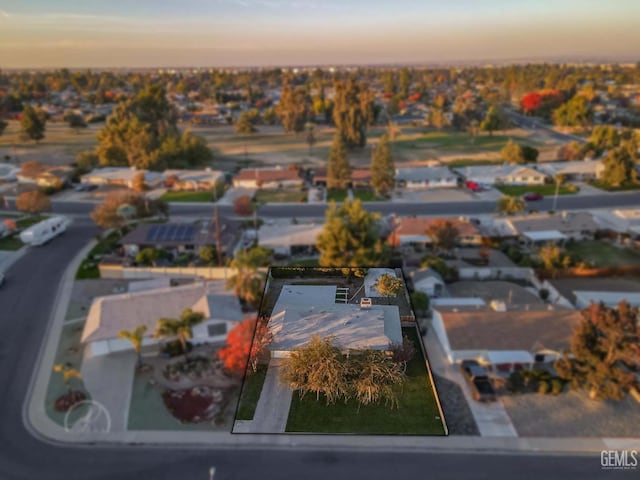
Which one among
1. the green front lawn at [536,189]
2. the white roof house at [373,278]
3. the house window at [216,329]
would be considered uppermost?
the white roof house at [373,278]

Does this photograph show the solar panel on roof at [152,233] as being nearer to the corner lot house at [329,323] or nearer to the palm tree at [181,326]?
the palm tree at [181,326]

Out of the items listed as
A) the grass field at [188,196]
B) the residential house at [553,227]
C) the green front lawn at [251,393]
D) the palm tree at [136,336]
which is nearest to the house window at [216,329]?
the palm tree at [136,336]

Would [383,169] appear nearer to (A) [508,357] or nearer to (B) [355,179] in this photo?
(B) [355,179]

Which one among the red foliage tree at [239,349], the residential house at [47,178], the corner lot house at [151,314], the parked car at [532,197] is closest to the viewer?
the red foliage tree at [239,349]

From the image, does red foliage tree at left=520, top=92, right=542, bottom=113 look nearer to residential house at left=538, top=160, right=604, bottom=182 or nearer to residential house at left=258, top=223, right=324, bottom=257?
residential house at left=538, top=160, right=604, bottom=182

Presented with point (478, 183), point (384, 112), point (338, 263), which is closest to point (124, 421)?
point (338, 263)

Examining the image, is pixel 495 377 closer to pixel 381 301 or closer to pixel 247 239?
pixel 381 301

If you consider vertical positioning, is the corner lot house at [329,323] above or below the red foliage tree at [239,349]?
above

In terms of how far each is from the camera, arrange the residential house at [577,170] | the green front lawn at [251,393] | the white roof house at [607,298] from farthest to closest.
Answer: the residential house at [577,170] < the white roof house at [607,298] < the green front lawn at [251,393]
